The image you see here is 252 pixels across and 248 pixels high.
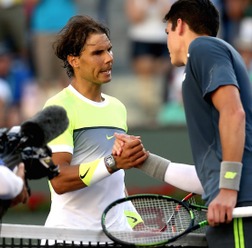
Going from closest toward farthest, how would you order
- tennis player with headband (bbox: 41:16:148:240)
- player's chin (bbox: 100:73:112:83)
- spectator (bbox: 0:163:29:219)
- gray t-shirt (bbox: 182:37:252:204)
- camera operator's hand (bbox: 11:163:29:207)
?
1. spectator (bbox: 0:163:29:219)
2. camera operator's hand (bbox: 11:163:29:207)
3. gray t-shirt (bbox: 182:37:252:204)
4. tennis player with headband (bbox: 41:16:148:240)
5. player's chin (bbox: 100:73:112:83)

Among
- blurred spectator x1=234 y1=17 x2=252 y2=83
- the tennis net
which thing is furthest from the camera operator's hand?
blurred spectator x1=234 y1=17 x2=252 y2=83

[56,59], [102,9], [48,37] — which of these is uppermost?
[102,9]

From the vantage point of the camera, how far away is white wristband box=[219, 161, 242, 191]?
448 cm

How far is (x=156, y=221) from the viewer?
16.6ft

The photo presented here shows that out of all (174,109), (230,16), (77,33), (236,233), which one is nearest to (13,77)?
(174,109)

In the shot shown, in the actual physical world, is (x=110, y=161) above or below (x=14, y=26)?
above

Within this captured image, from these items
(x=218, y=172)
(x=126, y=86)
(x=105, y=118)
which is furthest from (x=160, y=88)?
(x=218, y=172)

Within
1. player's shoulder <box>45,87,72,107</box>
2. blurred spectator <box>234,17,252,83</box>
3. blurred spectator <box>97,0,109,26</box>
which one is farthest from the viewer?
blurred spectator <box>97,0,109,26</box>

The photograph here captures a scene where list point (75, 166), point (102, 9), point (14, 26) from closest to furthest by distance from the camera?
point (75, 166) < point (14, 26) < point (102, 9)

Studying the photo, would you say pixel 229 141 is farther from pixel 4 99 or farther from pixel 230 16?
pixel 230 16

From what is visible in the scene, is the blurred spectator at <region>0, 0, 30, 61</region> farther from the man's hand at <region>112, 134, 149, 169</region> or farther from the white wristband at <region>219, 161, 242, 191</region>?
the white wristband at <region>219, 161, 242, 191</region>

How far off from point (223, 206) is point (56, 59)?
769cm

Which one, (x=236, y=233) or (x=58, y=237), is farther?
(x=58, y=237)

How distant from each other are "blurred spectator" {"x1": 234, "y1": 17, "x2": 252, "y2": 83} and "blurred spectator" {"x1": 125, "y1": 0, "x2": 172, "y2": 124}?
0.87m
